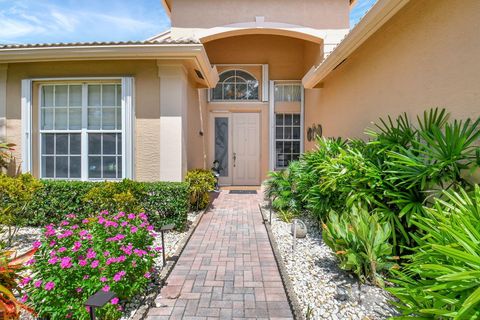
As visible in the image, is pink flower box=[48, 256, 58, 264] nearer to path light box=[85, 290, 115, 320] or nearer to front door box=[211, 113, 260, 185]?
path light box=[85, 290, 115, 320]

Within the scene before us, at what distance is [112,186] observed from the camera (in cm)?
488

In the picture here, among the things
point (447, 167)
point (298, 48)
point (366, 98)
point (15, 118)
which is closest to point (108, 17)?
point (15, 118)

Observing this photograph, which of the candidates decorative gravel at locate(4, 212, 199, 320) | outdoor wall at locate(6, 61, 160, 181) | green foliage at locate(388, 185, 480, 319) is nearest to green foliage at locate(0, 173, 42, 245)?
decorative gravel at locate(4, 212, 199, 320)

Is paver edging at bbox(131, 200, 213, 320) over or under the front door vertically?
under

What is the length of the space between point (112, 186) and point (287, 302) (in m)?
3.67

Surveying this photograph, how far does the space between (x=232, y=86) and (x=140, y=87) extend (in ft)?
17.4

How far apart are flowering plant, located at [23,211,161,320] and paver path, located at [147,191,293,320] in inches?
18.1

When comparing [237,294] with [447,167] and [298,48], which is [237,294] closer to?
[447,167]

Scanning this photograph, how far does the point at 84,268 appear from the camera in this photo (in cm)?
256

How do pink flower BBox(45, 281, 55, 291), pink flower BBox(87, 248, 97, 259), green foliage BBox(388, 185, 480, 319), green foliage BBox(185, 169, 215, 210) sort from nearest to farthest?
1. green foliage BBox(388, 185, 480, 319)
2. pink flower BBox(45, 281, 55, 291)
3. pink flower BBox(87, 248, 97, 259)
4. green foliage BBox(185, 169, 215, 210)

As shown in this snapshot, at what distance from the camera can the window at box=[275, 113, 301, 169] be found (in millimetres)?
10523

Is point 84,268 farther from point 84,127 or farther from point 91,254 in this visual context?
point 84,127

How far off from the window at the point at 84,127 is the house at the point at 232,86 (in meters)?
0.02

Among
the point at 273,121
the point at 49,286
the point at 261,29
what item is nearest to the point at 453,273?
the point at 49,286
